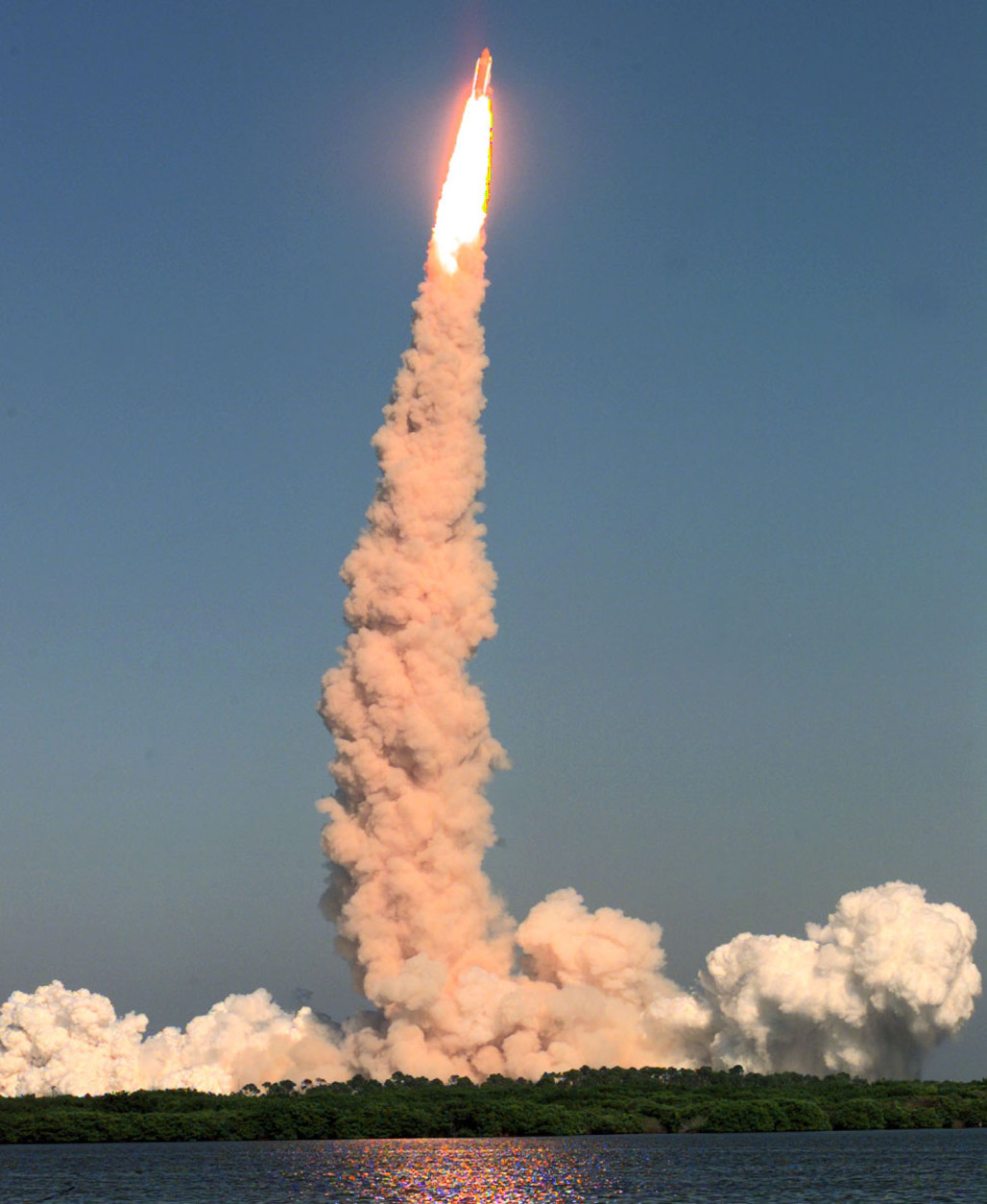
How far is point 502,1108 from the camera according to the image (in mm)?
→ 78750

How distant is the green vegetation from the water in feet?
3.01

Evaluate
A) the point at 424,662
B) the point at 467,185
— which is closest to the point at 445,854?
the point at 424,662

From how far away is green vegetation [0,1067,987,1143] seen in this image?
3110 inches

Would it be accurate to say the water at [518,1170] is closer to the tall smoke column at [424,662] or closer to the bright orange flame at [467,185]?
the tall smoke column at [424,662]

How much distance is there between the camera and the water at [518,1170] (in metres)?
60.2

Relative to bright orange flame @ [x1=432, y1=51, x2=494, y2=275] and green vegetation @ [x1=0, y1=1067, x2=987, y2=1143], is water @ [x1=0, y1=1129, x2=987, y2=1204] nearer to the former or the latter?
green vegetation @ [x1=0, y1=1067, x2=987, y2=1143]

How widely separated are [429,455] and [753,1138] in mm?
34893

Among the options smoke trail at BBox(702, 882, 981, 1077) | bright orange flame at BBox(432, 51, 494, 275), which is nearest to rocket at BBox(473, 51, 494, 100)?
bright orange flame at BBox(432, 51, 494, 275)

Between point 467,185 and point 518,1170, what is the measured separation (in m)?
38.3

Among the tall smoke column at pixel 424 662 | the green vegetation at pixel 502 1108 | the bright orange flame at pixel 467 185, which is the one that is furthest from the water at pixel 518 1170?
the bright orange flame at pixel 467 185

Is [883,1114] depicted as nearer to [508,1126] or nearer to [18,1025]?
[508,1126]

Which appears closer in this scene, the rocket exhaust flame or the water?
the water

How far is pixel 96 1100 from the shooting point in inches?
3406

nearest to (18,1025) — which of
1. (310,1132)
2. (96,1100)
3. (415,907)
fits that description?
(96,1100)
